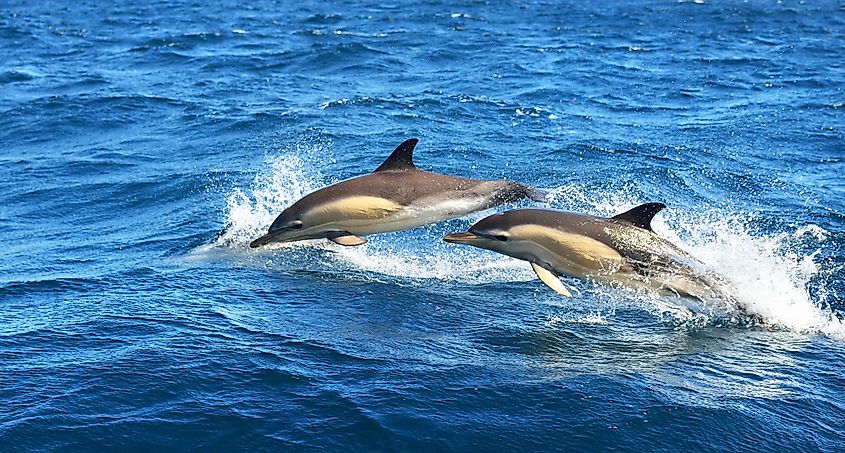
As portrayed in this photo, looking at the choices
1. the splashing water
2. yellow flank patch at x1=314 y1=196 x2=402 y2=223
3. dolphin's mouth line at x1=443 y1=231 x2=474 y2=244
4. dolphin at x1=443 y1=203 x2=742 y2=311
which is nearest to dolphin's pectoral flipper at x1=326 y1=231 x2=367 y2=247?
yellow flank patch at x1=314 y1=196 x2=402 y2=223

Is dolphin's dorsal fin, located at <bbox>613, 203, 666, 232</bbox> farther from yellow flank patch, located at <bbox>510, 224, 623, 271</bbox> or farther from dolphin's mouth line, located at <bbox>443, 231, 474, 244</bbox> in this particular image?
dolphin's mouth line, located at <bbox>443, 231, 474, 244</bbox>

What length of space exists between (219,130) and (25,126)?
3.97m

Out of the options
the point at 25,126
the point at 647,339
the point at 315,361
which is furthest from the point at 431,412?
the point at 25,126

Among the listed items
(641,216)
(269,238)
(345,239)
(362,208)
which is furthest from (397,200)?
(641,216)

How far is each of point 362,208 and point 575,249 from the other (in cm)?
191

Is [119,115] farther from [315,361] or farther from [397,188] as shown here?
[315,361]

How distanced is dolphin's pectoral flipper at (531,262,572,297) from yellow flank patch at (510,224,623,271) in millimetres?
105

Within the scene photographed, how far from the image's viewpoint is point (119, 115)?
800 inches

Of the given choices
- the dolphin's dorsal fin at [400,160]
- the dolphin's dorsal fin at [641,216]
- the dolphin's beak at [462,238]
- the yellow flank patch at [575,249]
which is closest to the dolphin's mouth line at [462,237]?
the dolphin's beak at [462,238]

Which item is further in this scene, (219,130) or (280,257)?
(219,130)

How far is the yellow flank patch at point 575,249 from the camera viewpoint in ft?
26.8

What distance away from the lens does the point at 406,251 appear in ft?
36.7

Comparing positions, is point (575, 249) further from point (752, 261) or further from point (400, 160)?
point (752, 261)

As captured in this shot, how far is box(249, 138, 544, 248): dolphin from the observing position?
891cm
